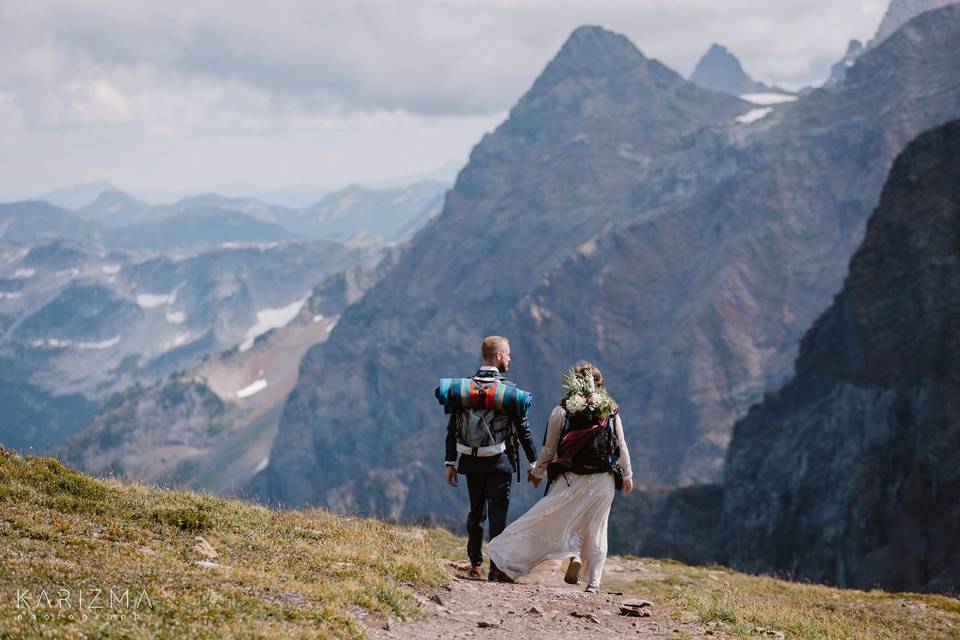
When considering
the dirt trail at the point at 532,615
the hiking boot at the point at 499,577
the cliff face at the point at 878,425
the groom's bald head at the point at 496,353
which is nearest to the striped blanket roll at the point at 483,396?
the groom's bald head at the point at 496,353

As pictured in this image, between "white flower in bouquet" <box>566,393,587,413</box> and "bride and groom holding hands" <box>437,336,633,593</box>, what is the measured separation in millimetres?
17

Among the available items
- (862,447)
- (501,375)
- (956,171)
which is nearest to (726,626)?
(501,375)

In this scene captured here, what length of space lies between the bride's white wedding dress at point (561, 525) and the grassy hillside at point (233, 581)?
3.12ft

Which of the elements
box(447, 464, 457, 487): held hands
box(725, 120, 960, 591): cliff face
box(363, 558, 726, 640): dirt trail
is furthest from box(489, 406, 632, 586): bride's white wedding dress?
box(725, 120, 960, 591): cliff face

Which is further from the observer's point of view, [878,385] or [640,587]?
[878,385]

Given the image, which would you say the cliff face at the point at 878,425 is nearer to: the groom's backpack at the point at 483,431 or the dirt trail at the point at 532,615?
the dirt trail at the point at 532,615

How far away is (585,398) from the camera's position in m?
15.4

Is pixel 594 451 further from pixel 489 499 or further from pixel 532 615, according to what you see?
pixel 532 615

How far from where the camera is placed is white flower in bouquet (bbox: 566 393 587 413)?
605 inches

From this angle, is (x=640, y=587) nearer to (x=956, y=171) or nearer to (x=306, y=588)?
(x=306, y=588)

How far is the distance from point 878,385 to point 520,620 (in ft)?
482

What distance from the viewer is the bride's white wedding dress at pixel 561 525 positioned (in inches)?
620

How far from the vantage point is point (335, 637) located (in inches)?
443

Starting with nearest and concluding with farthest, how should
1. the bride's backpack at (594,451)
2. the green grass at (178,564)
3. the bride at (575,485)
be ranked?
1. the green grass at (178,564)
2. the bride at (575,485)
3. the bride's backpack at (594,451)
